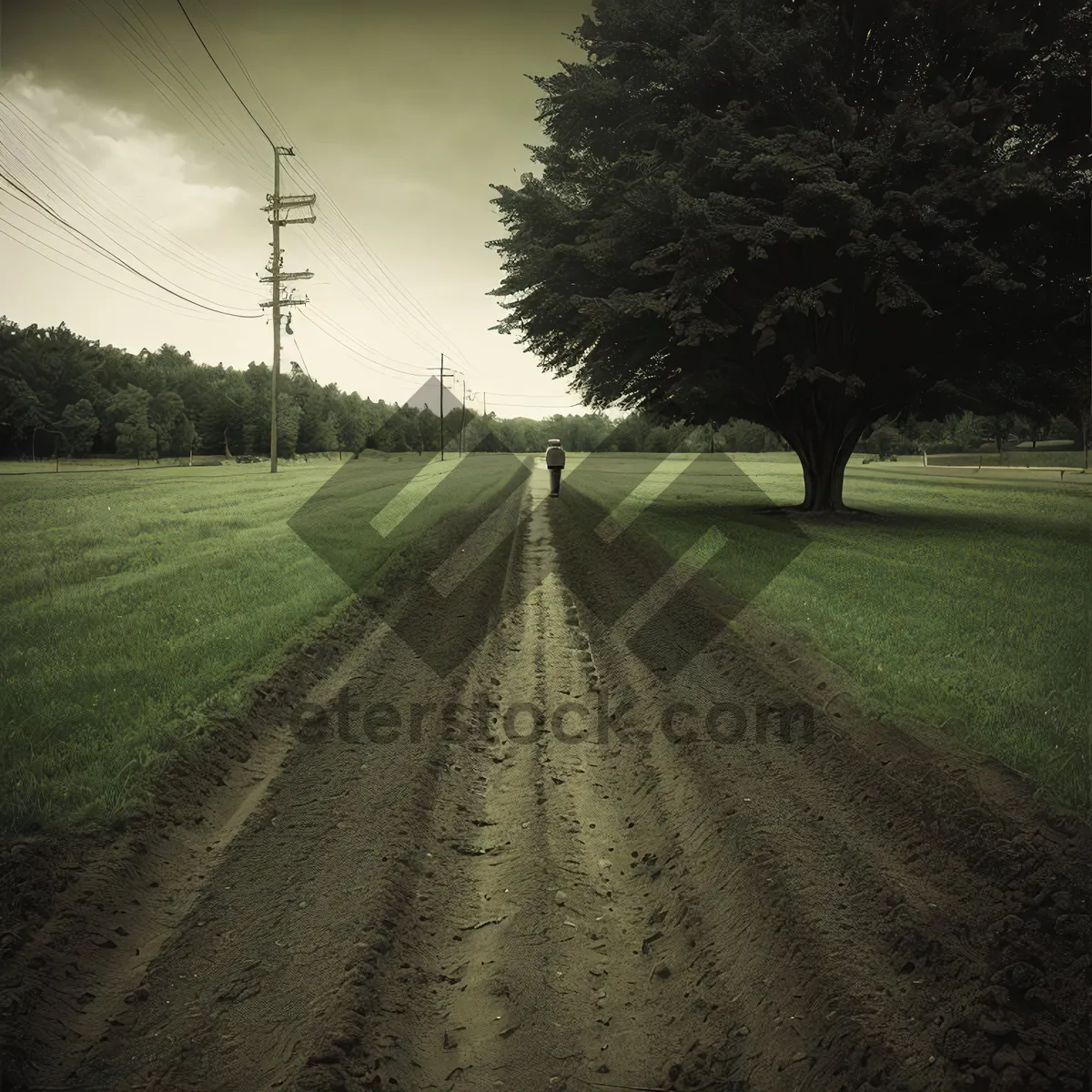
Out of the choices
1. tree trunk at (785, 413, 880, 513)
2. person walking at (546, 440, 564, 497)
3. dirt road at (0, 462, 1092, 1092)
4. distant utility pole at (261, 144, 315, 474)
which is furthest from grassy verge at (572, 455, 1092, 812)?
distant utility pole at (261, 144, 315, 474)

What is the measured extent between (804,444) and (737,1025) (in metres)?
17.6

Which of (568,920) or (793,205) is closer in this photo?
(568,920)

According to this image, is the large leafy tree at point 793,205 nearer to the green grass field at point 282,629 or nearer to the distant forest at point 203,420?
the green grass field at point 282,629

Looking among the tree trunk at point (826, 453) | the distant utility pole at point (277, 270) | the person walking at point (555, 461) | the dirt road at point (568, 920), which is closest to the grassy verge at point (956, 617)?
the dirt road at point (568, 920)

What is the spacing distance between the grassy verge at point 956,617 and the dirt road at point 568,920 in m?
0.48

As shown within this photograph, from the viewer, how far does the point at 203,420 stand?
267ft

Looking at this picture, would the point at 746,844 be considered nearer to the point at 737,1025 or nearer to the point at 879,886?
the point at 879,886

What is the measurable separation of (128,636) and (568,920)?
18.4 ft

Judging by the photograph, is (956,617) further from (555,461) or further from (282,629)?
(555,461)

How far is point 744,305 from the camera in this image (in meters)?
15.0

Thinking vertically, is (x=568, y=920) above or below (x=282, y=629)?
below

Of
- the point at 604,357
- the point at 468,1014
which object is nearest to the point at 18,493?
the point at 604,357

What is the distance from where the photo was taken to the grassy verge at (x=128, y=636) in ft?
13.2

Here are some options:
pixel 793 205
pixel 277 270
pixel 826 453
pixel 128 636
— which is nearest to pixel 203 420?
pixel 277 270
